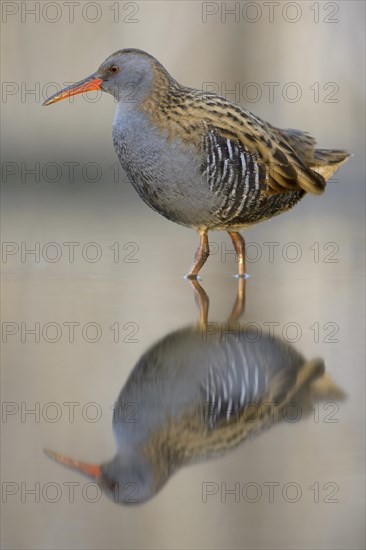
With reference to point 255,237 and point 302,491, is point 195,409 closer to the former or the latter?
point 302,491

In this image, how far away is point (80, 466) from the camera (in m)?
3.78

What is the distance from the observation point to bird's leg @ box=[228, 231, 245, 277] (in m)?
7.53

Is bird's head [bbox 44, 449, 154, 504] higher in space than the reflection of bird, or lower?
lower

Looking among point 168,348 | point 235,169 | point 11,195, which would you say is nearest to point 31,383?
point 168,348

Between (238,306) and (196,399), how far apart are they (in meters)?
2.00

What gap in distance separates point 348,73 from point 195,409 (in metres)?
8.13

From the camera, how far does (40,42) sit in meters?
11.9

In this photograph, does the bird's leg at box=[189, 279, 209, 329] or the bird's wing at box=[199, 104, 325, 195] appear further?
the bird's wing at box=[199, 104, 325, 195]

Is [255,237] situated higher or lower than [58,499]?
higher

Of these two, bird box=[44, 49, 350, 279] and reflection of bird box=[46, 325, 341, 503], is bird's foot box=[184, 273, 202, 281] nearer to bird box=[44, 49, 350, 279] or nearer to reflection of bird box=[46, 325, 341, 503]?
bird box=[44, 49, 350, 279]

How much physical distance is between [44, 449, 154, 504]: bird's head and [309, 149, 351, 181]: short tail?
4138 mm

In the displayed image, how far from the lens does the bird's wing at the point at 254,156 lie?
6.86 meters
